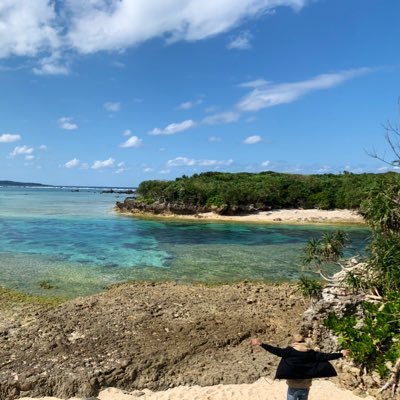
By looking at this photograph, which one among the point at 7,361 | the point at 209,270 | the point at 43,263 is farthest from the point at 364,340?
the point at 43,263

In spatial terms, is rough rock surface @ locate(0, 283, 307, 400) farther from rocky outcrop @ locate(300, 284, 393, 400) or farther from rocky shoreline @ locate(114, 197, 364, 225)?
rocky shoreline @ locate(114, 197, 364, 225)

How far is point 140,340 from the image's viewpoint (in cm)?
1367

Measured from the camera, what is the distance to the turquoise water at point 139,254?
24062 millimetres

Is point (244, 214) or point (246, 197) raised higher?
point (246, 197)

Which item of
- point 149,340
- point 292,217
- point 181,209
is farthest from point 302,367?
point 181,209

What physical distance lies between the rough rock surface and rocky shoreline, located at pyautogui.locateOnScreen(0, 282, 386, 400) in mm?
31

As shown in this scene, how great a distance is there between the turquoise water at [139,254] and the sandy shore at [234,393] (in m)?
10.3

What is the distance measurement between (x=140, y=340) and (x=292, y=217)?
54888 millimetres

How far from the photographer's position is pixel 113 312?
53.3ft

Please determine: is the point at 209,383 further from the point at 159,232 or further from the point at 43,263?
the point at 159,232

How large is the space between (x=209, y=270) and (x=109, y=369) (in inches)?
601

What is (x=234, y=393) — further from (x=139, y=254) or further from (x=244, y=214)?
(x=244, y=214)

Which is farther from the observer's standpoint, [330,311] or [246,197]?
[246,197]

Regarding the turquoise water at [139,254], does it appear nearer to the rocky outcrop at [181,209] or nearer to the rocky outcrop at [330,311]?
the rocky outcrop at [330,311]
